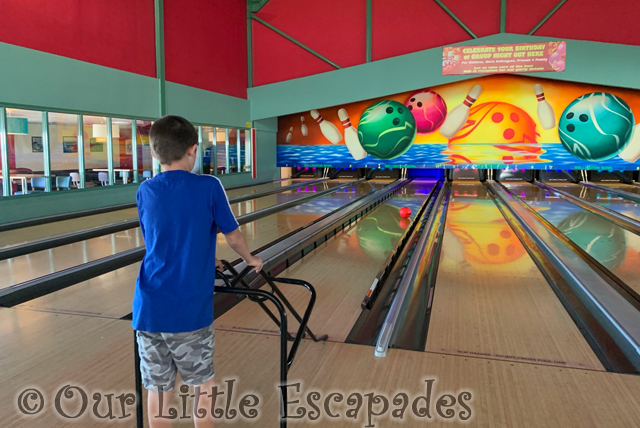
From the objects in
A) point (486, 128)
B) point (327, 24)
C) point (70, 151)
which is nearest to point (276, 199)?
point (70, 151)

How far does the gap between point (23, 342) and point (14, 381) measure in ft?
1.46

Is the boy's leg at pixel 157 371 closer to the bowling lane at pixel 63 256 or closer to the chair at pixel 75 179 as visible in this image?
the bowling lane at pixel 63 256

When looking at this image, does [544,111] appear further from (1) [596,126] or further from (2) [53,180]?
(2) [53,180]

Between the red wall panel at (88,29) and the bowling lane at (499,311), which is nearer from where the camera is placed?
the bowling lane at (499,311)

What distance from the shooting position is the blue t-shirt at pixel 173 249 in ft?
4.38

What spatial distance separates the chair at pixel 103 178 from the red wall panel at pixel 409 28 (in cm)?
632

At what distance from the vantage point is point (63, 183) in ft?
22.8

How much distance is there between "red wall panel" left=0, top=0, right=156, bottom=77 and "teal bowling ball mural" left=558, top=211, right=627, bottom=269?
6.78 meters

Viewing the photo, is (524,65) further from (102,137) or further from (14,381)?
(14,381)

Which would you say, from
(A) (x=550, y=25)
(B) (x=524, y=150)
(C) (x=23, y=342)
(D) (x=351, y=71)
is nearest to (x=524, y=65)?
(A) (x=550, y=25)

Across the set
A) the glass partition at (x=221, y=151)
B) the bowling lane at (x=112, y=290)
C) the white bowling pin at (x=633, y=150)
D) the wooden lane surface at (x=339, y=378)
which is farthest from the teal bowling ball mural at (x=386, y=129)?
the wooden lane surface at (x=339, y=378)

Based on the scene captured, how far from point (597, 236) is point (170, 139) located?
16.5 ft

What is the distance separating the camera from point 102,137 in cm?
779

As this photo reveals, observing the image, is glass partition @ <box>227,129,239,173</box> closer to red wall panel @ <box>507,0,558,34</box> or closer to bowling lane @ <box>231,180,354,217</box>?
bowling lane @ <box>231,180,354,217</box>
